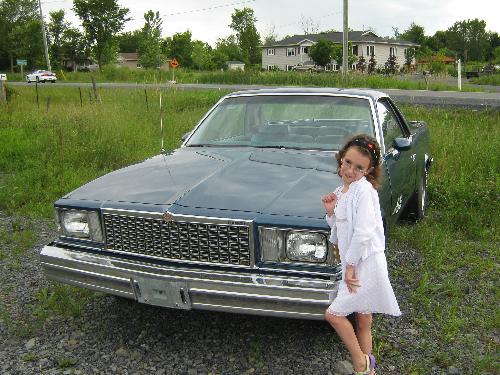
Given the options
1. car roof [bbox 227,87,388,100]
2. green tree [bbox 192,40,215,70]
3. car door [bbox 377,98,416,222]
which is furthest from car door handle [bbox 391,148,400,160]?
green tree [bbox 192,40,215,70]

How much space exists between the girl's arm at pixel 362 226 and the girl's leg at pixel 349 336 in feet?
1.11

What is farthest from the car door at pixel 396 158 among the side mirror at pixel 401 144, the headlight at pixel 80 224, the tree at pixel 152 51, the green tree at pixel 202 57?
the green tree at pixel 202 57

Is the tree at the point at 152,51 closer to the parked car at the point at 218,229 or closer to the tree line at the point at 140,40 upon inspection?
the tree line at the point at 140,40

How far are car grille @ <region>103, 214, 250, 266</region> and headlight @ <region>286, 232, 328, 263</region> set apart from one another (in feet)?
0.76

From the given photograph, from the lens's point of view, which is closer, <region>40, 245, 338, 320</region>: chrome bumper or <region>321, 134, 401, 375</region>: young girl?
<region>321, 134, 401, 375</region>: young girl

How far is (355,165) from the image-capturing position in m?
2.62

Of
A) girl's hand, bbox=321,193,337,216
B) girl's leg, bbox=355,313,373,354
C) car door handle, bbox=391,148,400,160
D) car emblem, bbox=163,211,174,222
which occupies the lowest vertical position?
girl's leg, bbox=355,313,373,354

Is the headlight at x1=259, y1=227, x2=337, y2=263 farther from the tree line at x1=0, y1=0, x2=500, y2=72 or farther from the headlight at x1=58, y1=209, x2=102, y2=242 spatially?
the tree line at x1=0, y1=0, x2=500, y2=72

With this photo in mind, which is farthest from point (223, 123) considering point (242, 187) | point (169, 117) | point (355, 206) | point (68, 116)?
point (169, 117)

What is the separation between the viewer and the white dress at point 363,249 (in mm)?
2541

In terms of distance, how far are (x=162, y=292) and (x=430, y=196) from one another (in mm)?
4669

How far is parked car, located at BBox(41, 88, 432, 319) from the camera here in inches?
116

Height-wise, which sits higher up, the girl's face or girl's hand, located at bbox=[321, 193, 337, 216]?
the girl's face

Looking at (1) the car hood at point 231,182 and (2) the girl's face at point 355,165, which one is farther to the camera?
(1) the car hood at point 231,182
